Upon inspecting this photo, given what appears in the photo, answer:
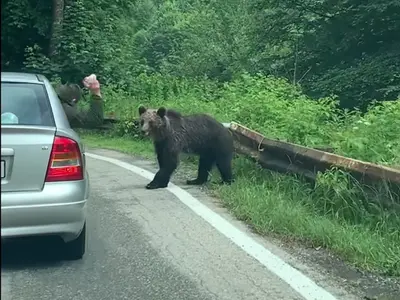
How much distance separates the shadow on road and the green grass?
2022 millimetres

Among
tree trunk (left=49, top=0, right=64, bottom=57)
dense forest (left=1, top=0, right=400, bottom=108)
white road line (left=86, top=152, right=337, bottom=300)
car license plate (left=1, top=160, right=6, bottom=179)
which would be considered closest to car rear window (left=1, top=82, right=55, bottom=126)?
car license plate (left=1, top=160, right=6, bottom=179)

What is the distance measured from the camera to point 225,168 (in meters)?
10.1

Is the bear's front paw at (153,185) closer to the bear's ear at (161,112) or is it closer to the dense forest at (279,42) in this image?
the bear's ear at (161,112)

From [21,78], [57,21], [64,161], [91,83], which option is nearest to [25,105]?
[21,78]

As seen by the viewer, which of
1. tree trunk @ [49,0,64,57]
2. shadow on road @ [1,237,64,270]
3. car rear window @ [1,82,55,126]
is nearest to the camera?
car rear window @ [1,82,55,126]

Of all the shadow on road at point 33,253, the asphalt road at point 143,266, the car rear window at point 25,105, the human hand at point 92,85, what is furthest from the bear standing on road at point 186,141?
the human hand at point 92,85

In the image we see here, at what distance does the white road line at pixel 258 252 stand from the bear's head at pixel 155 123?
0.77 m

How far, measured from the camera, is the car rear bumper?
542 cm

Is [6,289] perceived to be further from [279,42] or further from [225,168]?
[279,42]

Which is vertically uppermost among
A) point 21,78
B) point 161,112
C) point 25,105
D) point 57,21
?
point 21,78

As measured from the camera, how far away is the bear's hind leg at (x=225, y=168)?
10078mm

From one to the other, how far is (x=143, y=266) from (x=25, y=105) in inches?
64.7

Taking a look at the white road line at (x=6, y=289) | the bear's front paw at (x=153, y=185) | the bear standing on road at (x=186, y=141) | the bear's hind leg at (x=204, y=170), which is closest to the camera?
the white road line at (x=6, y=289)

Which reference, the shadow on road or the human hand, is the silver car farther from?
the human hand
